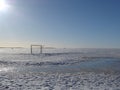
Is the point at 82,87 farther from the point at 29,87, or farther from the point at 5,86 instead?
the point at 5,86

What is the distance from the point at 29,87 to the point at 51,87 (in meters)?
1.26

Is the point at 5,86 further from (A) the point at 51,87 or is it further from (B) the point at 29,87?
(A) the point at 51,87

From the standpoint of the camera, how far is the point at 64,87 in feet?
36.8

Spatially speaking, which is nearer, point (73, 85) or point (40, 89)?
point (40, 89)

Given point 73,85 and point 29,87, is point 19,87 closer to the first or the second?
point 29,87

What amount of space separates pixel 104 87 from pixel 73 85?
71.9 inches

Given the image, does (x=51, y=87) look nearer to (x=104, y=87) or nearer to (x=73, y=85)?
(x=73, y=85)

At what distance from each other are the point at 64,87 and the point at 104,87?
2331mm

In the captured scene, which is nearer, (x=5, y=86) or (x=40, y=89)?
(x=40, y=89)

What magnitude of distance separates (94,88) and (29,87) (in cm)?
370

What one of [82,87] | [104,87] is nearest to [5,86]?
[82,87]

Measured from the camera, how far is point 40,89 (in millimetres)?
10711

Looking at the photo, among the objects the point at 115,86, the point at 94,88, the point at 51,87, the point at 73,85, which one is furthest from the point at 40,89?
the point at 115,86

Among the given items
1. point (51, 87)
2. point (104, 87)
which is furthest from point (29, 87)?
point (104, 87)
